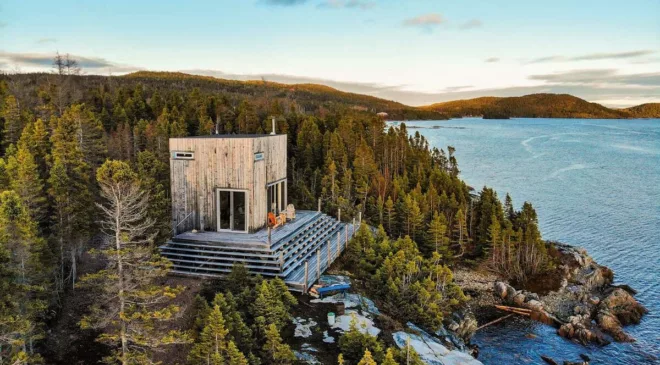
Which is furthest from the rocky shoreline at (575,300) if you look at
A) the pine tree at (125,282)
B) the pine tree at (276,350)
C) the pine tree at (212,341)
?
the pine tree at (125,282)

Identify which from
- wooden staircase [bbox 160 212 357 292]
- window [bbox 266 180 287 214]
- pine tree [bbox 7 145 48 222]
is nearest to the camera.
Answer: pine tree [bbox 7 145 48 222]

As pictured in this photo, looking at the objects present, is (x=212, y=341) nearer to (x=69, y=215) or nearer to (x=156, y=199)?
(x=156, y=199)

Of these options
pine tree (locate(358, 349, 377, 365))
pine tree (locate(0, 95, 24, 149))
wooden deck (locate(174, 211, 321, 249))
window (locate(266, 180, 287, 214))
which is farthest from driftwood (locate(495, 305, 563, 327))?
pine tree (locate(0, 95, 24, 149))

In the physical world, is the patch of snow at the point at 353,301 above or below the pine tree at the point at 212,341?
below

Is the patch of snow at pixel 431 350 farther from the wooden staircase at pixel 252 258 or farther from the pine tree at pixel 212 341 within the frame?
the pine tree at pixel 212 341

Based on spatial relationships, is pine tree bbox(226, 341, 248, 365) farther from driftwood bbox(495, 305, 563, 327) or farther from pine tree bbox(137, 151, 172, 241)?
driftwood bbox(495, 305, 563, 327)

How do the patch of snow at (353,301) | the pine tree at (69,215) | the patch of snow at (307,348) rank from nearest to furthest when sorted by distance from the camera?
the patch of snow at (307,348), the patch of snow at (353,301), the pine tree at (69,215)

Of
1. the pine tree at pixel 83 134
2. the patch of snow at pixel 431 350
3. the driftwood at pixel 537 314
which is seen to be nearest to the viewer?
the patch of snow at pixel 431 350

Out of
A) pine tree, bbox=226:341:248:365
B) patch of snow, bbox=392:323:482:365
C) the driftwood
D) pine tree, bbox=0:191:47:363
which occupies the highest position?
pine tree, bbox=0:191:47:363
